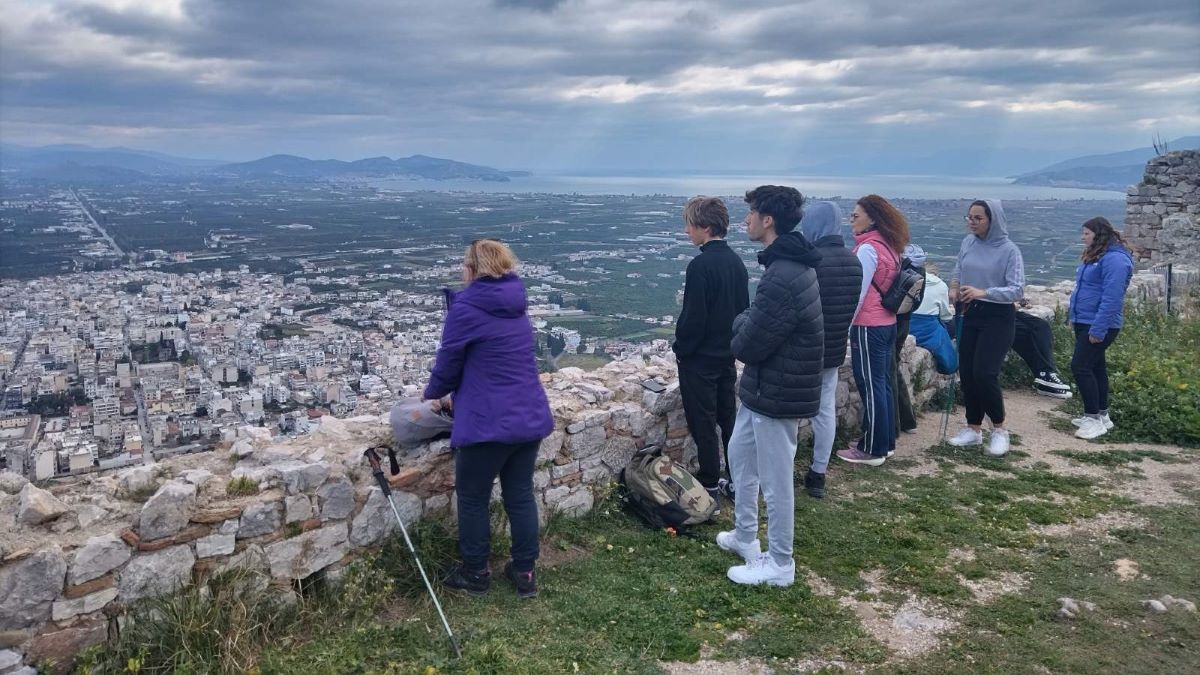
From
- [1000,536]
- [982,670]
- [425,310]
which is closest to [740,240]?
[425,310]

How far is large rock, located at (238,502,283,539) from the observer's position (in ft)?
12.3

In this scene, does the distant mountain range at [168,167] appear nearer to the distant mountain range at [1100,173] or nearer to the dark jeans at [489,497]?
the distant mountain range at [1100,173]

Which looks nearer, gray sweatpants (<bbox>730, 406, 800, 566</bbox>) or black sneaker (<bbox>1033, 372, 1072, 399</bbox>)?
gray sweatpants (<bbox>730, 406, 800, 566</bbox>)

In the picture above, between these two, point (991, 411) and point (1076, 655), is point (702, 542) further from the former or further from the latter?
point (991, 411)

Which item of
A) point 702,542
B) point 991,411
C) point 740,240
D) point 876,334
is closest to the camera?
point 702,542

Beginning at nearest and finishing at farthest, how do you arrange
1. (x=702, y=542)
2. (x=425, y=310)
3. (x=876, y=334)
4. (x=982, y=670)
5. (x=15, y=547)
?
(x=15, y=547) → (x=982, y=670) → (x=702, y=542) → (x=876, y=334) → (x=425, y=310)

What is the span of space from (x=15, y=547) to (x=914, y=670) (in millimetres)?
4092

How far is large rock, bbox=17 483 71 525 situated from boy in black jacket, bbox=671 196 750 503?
3.58 metres

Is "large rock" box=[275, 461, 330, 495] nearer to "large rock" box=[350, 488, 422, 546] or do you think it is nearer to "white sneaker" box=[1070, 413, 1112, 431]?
"large rock" box=[350, 488, 422, 546]

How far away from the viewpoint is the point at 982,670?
137 inches

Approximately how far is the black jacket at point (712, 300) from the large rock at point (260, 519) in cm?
271

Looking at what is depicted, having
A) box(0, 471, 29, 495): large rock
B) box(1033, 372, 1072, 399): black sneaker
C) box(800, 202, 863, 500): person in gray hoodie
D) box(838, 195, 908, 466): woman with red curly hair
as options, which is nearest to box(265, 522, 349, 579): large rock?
box(0, 471, 29, 495): large rock

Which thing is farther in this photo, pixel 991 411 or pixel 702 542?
pixel 991 411

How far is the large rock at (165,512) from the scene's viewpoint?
348 cm
